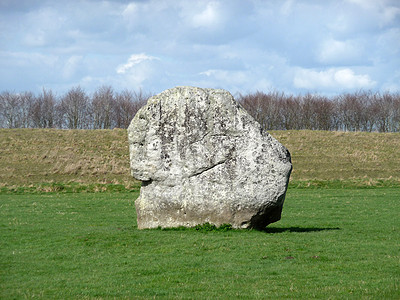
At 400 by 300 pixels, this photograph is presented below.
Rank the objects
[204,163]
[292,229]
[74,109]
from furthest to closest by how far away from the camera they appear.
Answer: [74,109] < [292,229] < [204,163]

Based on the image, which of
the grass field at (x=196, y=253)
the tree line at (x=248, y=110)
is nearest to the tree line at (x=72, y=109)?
the tree line at (x=248, y=110)

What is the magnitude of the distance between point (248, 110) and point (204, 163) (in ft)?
300

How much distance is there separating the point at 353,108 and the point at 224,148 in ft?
324

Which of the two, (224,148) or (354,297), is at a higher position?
(224,148)

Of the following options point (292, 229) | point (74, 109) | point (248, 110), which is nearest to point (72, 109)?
point (74, 109)

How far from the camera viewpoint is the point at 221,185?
1805 cm

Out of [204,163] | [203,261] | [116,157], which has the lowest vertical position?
[203,261]

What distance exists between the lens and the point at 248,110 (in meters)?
109

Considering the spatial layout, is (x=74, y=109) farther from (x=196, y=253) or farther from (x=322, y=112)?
(x=196, y=253)

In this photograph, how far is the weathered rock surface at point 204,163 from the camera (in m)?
17.9

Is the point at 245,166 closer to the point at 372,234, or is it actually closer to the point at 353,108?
the point at 372,234

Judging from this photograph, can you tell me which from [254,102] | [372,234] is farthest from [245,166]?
[254,102]

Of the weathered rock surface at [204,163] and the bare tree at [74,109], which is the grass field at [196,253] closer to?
the weathered rock surface at [204,163]

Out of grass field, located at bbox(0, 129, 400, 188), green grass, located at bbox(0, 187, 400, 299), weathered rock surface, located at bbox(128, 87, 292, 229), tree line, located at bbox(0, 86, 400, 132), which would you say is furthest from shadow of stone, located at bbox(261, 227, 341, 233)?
tree line, located at bbox(0, 86, 400, 132)
